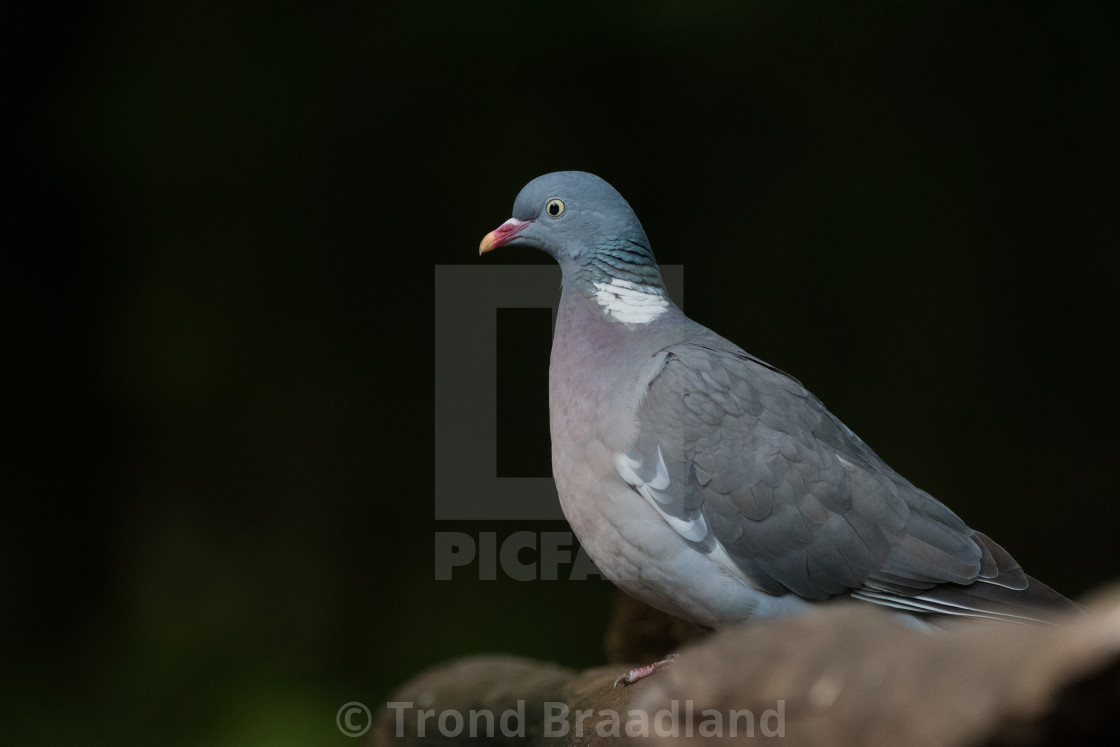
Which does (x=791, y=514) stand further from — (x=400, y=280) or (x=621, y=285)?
(x=400, y=280)

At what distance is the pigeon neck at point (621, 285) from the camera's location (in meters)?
2.01

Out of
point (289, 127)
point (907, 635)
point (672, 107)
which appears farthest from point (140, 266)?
point (907, 635)

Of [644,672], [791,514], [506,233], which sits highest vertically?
[506,233]

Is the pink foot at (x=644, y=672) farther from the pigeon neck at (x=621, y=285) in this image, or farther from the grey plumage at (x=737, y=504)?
the pigeon neck at (x=621, y=285)

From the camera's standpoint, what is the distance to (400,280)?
11.3 ft

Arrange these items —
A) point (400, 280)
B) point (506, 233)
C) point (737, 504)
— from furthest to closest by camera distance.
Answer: point (400, 280)
point (506, 233)
point (737, 504)

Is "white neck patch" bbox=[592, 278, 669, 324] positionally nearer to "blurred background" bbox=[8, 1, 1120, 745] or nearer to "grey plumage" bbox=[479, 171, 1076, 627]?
"grey plumage" bbox=[479, 171, 1076, 627]

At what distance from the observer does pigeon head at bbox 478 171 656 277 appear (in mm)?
2039

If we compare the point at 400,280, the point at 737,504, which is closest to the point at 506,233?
the point at 737,504

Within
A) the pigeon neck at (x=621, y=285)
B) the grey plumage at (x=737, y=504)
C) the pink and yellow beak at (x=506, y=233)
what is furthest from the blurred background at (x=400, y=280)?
the grey plumage at (x=737, y=504)

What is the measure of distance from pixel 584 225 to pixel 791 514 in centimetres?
73

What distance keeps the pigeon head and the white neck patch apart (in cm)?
3

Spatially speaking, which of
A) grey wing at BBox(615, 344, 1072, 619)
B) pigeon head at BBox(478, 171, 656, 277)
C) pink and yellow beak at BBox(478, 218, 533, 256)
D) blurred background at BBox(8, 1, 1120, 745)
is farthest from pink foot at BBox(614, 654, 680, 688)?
blurred background at BBox(8, 1, 1120, 745)

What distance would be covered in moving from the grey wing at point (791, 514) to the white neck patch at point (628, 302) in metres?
0.18
